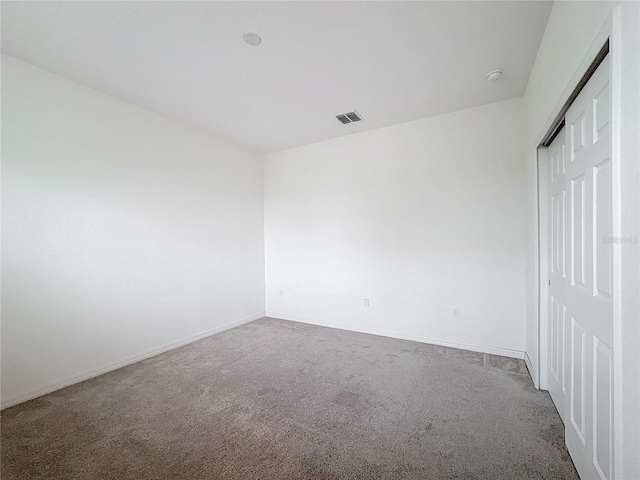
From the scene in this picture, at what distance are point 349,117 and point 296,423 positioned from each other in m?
3.21

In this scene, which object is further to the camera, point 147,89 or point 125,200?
point 125,200

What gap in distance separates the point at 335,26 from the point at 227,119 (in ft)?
6.46

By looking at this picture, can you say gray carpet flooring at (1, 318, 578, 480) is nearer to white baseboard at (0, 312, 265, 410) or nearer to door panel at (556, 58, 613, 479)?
white baseboard at (0, 312, 265, 410)

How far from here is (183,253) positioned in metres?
3.59

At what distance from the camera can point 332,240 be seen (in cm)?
423

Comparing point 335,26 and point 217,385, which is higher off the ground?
point 335,26

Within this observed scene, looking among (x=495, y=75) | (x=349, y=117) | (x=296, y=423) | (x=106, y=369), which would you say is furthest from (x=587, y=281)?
(x=106, y=369)

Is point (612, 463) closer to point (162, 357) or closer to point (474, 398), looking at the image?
point (474, 398)

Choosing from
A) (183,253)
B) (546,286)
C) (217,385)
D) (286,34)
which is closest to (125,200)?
(183,253)

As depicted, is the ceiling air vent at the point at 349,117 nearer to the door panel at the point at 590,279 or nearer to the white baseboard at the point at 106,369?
the door panel at the point at 590,279

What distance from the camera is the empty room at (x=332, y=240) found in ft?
4.92

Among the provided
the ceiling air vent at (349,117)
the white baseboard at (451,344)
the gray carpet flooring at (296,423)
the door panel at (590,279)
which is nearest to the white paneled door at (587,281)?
the door panel at (590,279)

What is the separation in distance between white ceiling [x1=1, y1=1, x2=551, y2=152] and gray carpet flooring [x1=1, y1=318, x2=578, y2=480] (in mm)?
2788

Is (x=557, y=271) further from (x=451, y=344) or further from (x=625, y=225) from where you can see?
(x=451, y=344)
